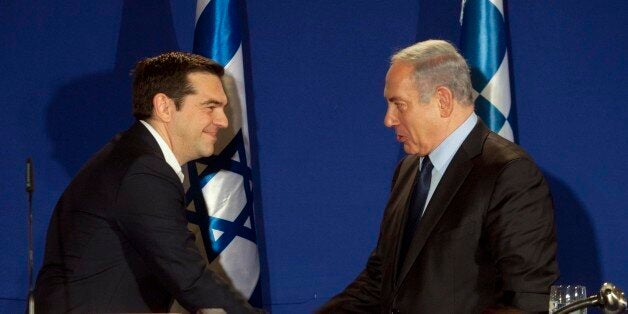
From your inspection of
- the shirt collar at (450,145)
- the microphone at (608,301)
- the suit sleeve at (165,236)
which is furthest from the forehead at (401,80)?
the microphone at (608,301)

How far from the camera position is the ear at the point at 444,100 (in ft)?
9.62

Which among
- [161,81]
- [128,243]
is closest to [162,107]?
[161,81]

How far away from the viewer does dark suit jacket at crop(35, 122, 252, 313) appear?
2.82 metres

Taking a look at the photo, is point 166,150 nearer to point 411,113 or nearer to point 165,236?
point 165,236

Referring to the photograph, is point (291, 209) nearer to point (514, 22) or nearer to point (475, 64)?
point (475, 64)

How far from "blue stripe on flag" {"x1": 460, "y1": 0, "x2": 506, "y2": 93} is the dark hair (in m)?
1.55

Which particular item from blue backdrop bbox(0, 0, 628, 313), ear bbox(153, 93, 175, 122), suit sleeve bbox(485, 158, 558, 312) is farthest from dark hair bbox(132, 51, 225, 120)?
blue backdrop bbox(0, 0, 628, 313)

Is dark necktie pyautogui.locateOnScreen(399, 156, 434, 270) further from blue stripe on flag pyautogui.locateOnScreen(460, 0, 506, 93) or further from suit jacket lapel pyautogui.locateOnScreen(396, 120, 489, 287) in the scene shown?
blue stripe on flag pyautogui.locateOnScreen(460, 0, 506, 93)

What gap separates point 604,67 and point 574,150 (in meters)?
0.46

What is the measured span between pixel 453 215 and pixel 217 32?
1.94m

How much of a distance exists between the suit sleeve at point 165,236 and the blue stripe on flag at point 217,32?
1514 mm

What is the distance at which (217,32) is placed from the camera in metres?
4.34

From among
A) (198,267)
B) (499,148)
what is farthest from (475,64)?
(198,267)

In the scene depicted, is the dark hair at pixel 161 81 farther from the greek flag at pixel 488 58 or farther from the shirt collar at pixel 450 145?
the greek flag at pixel 488 58
